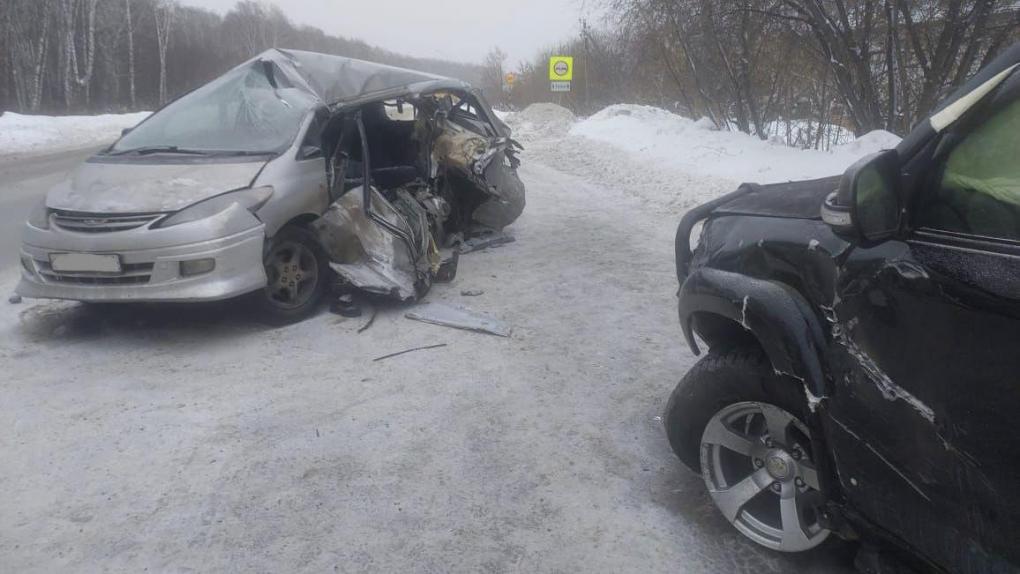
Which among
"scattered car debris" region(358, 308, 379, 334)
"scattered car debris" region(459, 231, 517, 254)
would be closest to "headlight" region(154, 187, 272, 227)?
"scattered car debris" region(358, 308, 379, 334)

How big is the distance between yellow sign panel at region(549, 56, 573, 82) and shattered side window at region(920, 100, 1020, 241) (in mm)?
25729

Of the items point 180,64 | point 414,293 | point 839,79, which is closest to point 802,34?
point 839,79

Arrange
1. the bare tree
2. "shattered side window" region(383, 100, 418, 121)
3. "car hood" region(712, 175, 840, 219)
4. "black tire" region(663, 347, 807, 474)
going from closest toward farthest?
"black tire" region(663, 347, 807, 474) < "car hood" region(712, 175, 840, 219) < "shattered side window" region(383, 100, 418, 121) < the bare tree

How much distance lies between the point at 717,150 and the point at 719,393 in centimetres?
1071

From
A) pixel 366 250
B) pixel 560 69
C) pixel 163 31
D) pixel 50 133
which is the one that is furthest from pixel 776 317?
pixel 163 31

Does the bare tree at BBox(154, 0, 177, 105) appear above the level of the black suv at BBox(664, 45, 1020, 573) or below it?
above

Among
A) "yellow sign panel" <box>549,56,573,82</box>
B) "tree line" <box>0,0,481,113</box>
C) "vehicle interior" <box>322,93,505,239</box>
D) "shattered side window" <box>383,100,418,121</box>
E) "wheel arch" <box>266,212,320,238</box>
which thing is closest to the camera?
"wheel arch" <box>266,212,320,238</box>

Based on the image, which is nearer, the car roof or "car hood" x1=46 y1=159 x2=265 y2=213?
"car hood" x1=46 y1=159 x2=265 y2=213

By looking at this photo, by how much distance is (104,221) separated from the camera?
15.9 ft

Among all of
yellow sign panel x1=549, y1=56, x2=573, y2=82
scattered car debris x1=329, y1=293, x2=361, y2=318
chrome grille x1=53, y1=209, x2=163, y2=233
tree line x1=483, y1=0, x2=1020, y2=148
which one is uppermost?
yellow sign panel x1=549, y1=56, x2=573, y2=82

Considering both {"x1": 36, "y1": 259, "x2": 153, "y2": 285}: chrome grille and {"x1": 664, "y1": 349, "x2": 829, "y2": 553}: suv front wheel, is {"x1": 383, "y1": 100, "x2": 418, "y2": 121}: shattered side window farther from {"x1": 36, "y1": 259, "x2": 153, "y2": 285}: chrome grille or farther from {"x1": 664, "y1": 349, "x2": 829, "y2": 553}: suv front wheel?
{"x1": 664, "y1": 349, "x2": 829, "y2": 553}: suv front wheel

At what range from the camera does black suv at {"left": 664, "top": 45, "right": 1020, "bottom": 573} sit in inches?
76.7

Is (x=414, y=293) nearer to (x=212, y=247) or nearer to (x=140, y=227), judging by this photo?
(x=212, y=247)

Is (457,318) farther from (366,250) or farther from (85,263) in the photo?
(85,263)
